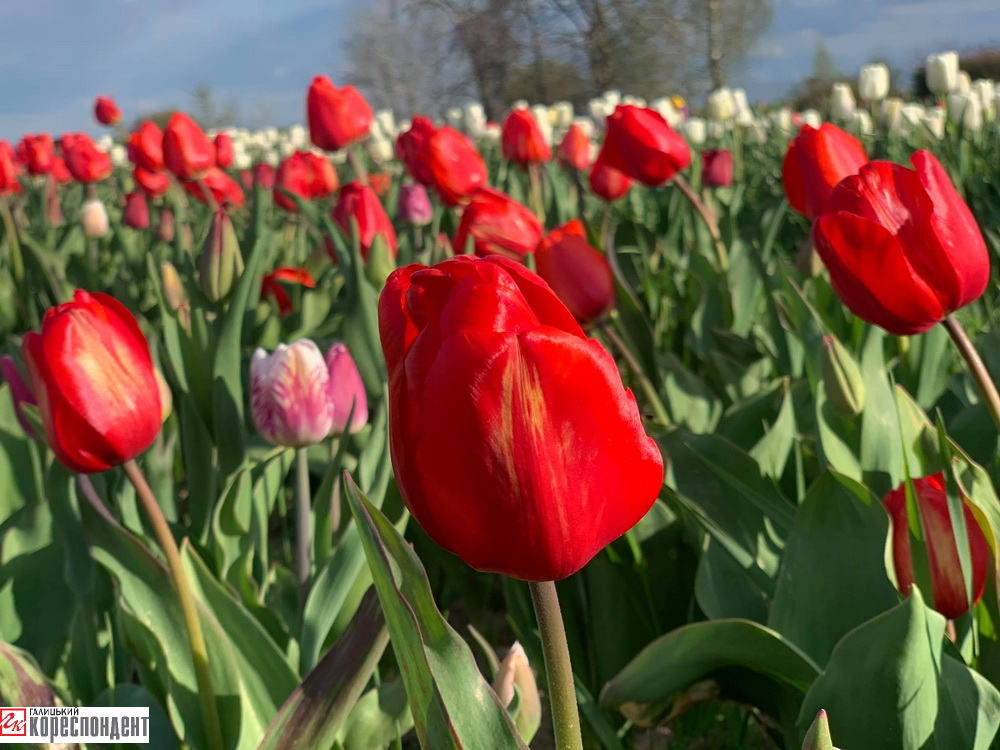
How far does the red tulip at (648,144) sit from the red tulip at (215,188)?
147cm

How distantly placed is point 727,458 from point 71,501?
747 mm

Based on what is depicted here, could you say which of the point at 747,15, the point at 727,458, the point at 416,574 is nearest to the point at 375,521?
the point at 416,574

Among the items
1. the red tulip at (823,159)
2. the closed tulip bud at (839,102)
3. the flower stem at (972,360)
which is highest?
the red tulip at (823,159)

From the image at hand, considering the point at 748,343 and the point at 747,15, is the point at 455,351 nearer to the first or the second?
the point at 748,343

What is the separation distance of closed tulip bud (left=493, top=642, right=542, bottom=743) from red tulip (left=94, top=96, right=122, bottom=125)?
17.2ft

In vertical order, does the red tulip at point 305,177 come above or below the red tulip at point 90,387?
below

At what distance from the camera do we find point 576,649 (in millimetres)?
1218

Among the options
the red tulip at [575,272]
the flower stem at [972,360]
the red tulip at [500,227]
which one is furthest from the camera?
the red tulip at [500,227]

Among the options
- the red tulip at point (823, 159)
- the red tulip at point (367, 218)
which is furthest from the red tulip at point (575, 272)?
the red tulip at point (367, 218)

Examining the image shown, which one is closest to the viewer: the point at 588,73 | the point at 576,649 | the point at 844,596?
the point at 844,596

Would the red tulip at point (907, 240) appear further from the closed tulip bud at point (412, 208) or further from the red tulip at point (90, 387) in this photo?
the closed tulip bud at point (412, 208)

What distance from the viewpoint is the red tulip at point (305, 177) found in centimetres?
322

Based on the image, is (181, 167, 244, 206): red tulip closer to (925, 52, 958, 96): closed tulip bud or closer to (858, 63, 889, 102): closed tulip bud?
(858, 63, 889, 102): closed tulip bud

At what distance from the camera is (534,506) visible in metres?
0.48
